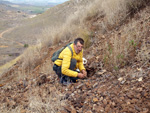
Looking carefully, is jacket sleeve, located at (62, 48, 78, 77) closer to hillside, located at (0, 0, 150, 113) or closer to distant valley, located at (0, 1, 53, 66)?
hillside, located at (0, 0, 150, 113)

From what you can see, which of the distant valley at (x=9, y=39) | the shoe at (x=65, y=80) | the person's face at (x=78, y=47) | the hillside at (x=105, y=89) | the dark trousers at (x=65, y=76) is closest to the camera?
the hillside at (x=105, y=89)

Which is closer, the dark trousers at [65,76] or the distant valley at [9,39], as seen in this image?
the dark trousers at [65,76]

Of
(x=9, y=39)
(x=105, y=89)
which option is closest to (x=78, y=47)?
(x=105, y=89)

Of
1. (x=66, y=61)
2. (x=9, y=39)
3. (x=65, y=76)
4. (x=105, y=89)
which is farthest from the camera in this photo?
(x=9, y=39)

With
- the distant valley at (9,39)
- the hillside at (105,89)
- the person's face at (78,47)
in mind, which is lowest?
the hillside at (105,89)

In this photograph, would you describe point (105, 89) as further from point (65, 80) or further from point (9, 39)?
point (9, 39)

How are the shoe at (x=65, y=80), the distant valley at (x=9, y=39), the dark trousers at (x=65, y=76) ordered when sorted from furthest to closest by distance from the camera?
the distant valley at (x=9, y=39), the shoe at (x=65, y=80), the dark trousers at (x=65, y=76)

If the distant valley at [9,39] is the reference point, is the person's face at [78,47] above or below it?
below

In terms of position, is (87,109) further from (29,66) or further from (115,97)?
(29,66)

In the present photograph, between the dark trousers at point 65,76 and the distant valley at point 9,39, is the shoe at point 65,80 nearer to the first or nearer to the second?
the dark trousers at point 65,76

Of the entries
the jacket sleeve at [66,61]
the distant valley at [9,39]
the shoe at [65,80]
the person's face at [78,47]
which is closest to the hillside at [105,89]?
the shoe at [65,80]

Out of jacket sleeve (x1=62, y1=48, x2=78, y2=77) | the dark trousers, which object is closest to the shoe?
the dark trousers

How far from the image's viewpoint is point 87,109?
217cm

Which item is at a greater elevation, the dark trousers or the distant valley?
the distant valley
